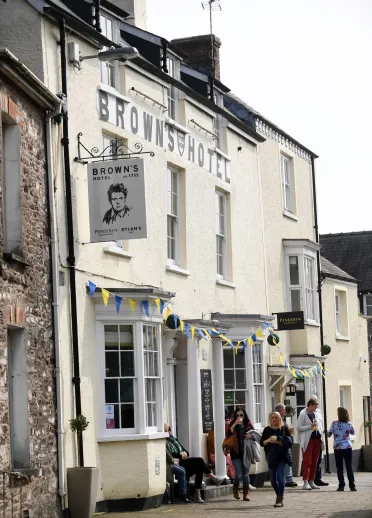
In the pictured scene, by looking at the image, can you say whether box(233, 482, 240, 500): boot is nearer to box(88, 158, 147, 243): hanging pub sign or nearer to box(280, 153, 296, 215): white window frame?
box(88, 158, 147, 243): hanging pub sign

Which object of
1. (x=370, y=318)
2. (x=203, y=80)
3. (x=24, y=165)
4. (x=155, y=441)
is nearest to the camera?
(x=24, y=165)

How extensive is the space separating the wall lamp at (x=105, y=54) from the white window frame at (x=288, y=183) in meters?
12.4

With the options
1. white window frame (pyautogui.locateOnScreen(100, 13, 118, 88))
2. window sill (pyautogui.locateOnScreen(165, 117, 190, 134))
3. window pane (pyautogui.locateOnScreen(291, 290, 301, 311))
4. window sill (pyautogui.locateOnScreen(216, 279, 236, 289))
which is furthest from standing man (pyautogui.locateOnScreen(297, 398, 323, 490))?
white window frame (pyautogui.locateOnScreen(100, 13, 118, 88))

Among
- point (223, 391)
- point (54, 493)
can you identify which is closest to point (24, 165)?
A: point (54, 493)

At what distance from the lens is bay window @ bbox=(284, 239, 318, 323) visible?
99.7 feet

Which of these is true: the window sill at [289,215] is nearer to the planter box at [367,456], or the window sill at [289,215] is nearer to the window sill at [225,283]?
the window sill at [225,283]

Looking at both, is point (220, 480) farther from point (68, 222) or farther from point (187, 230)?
point (68, 222)

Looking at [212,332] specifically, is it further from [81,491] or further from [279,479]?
[81,491]

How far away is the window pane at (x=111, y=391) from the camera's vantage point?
19578 mm

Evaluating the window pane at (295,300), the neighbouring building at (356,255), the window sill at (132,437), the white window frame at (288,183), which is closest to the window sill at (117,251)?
the window sill at (132,437)

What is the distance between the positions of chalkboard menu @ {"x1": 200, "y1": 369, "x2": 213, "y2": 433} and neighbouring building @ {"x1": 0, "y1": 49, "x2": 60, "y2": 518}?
6.60 meters

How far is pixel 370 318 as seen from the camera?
4119 centimetres

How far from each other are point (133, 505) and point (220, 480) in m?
4.21

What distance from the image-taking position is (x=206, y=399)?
2397 cm
